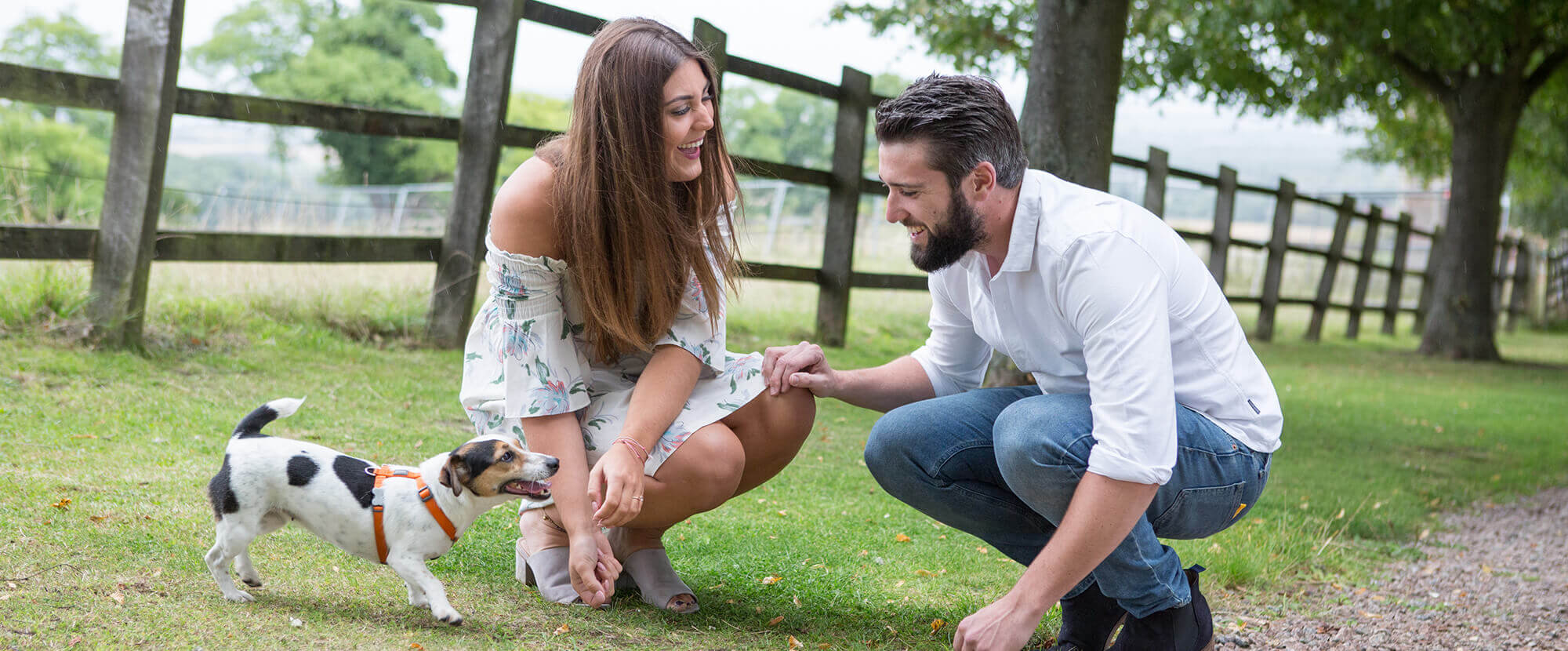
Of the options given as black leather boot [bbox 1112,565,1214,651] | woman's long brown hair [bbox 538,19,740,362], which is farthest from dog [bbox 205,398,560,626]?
black leather boot [bbox 1112,565,1214,651]

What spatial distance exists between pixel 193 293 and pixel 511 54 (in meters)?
1.81

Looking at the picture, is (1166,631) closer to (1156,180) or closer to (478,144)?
(478,144)

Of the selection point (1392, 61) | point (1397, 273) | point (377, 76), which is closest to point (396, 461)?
point (1392, 61)

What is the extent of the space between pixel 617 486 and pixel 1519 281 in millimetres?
19938

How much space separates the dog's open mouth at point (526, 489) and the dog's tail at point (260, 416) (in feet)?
1.58

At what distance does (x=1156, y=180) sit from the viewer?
9.42 metres

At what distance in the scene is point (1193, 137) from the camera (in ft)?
484

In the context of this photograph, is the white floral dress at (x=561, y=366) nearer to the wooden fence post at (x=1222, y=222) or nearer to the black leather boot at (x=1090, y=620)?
the black leather boot at (x=1090, y=620)

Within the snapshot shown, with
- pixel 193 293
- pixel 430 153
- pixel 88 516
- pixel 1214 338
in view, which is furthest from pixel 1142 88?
pixel 430 153

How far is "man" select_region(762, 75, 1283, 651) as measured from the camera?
74.2 inches

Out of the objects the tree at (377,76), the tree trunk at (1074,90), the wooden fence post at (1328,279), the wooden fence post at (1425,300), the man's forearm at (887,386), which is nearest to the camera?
the man's forearm at (887,386)

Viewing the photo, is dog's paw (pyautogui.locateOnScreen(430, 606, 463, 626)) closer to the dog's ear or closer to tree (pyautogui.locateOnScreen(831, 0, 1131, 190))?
the dog's ear

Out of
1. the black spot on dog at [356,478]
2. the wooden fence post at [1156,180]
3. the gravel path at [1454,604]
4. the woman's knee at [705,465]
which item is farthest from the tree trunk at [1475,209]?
the black spot on dog at [356,478]

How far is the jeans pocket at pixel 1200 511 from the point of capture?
212 centimetres
